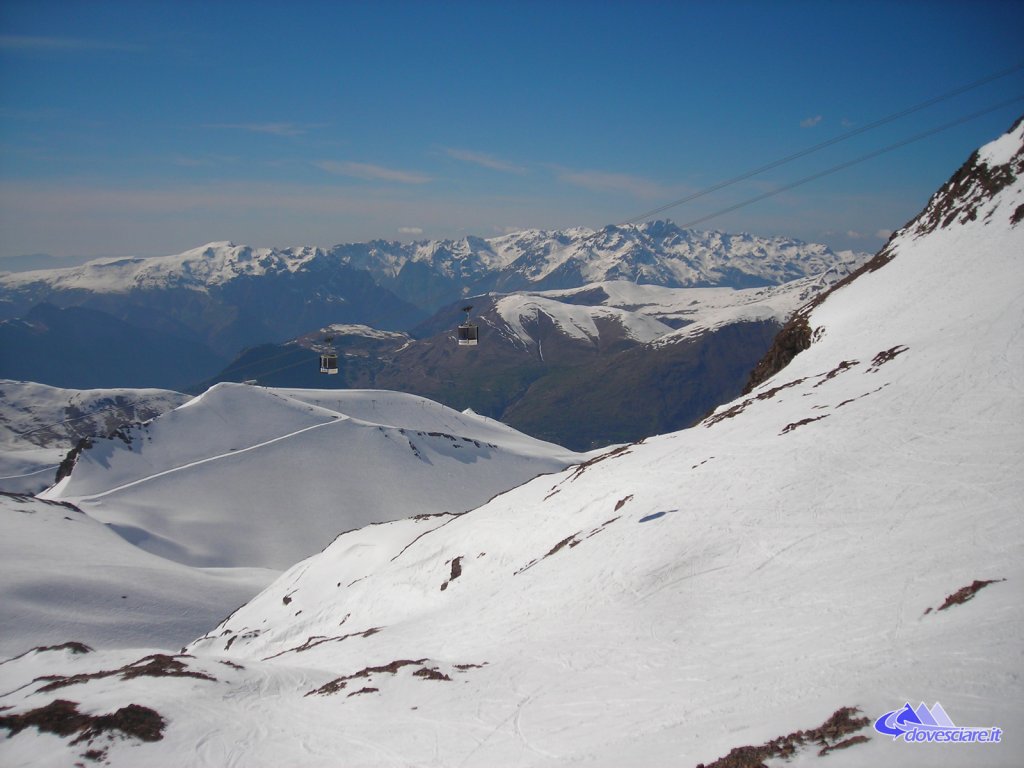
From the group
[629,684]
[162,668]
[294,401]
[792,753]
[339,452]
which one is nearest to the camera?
[792,753]

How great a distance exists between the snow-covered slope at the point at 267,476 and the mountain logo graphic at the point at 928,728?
9998cm

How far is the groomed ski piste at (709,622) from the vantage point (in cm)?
1530

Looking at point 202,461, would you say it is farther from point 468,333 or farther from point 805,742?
point 805,742

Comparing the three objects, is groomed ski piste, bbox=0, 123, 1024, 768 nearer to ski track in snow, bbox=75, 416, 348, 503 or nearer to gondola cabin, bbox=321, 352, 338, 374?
gondola cabin, bbox=321, 352, 338, 374

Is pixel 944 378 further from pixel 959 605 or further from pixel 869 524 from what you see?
pixel 959 605

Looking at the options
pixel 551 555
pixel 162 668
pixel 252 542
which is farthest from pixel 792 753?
pixel 252 542

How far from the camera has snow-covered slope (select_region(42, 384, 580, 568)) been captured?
343 feet

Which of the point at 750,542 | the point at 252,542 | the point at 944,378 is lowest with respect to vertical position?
the point at 252,542

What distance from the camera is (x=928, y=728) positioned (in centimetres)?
1216

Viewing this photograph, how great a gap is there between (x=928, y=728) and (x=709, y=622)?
32.9 feet

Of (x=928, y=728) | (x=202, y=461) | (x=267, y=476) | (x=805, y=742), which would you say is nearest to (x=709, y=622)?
(x=805, y=742)

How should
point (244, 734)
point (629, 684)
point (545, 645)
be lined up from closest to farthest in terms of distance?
point (629, 684) < point (244, 734) < point (545, 645)

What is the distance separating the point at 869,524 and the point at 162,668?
29577mm

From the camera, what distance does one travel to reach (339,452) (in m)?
136
